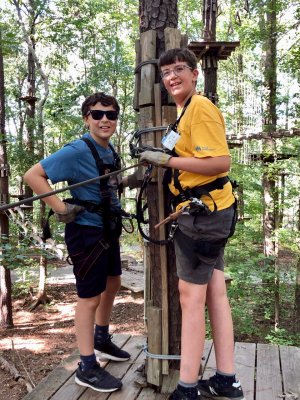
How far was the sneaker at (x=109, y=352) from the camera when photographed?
2.76 metres

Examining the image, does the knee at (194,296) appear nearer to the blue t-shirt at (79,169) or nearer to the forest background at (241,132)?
the blue t-shirt at (79,169)

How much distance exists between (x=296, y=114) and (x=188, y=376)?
8.72m

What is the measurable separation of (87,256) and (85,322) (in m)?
0.40

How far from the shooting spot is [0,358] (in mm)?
6379

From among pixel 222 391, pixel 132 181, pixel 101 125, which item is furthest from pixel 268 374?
pixel 101 125

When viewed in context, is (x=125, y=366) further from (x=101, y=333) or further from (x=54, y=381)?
(x=54, y=381)

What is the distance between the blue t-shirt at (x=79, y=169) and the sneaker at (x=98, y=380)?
90cm

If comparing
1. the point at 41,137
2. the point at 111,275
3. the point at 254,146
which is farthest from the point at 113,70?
the point at 111,275

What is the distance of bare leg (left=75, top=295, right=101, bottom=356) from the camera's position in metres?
2.34

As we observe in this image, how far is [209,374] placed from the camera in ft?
8.41

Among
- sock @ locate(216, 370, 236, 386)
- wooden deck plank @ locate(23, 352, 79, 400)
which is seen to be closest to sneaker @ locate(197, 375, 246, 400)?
sock @ locate(216, 370, 236, 386)

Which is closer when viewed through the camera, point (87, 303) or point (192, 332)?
point (192, 332)

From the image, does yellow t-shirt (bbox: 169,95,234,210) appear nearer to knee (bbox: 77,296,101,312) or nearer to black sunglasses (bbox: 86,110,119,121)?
black sunglasses (bbox: 86,110,119,121)

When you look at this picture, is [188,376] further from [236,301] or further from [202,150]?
[236,301]
